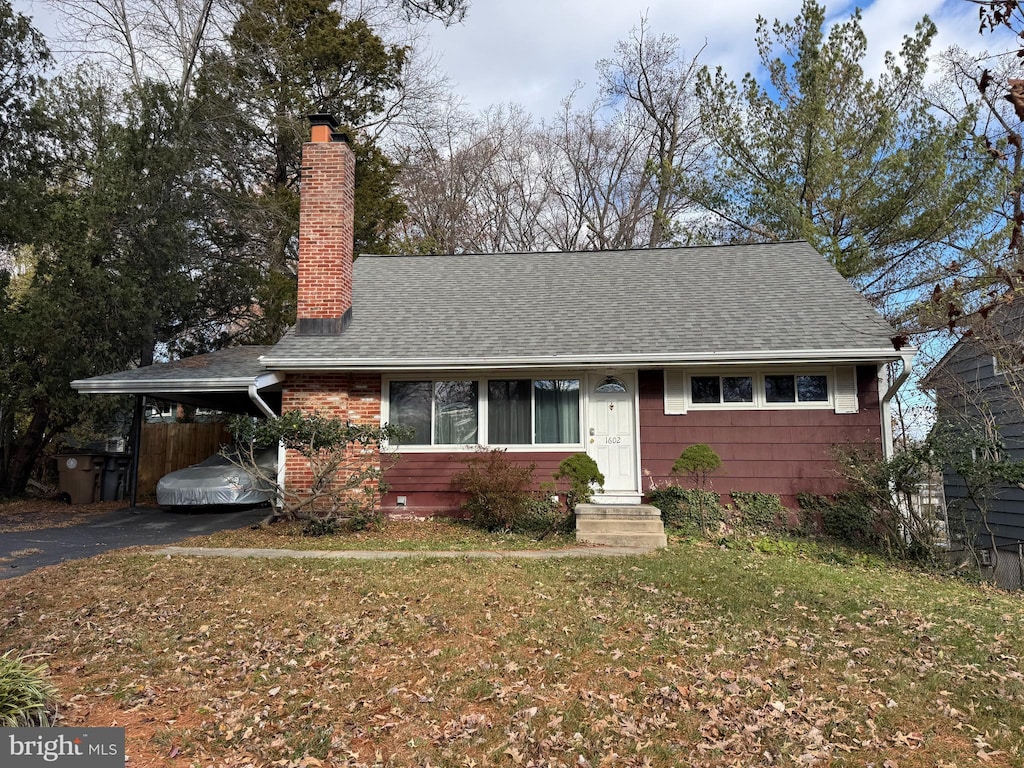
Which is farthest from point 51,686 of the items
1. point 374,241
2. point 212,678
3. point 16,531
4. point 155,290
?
point 374,241

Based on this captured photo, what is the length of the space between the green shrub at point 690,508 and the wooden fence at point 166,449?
1059 cm

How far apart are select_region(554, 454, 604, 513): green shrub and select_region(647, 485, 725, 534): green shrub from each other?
1016 mm

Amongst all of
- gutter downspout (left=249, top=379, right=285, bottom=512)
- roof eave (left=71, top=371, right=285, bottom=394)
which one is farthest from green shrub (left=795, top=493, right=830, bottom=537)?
roof eave (left=71, top=371, right=285, bottom=394)

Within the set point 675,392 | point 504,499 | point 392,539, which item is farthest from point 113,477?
point 675,392

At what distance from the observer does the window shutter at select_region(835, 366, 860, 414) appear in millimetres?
9391

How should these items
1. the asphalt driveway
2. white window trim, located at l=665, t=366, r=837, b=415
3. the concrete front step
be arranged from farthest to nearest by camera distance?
1. white window trim, located at l=665, t=366, r=837, b=415
2. the concrete front step
3. the asphalt driveway

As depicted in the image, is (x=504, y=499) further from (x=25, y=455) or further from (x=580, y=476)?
(x=25, y=455)

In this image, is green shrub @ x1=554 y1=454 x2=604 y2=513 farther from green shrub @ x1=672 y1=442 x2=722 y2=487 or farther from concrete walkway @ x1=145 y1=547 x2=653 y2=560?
concrete walkway @ x1=145 y1=547 x2=653 y2=560

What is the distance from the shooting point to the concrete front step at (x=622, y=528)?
8.10 meters

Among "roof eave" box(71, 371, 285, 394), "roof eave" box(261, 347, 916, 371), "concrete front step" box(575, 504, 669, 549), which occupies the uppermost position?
"roof eave" box(261, 347, 916, 371)

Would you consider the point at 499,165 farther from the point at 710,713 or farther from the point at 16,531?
the point at 710,713

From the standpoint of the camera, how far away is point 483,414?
398 inches

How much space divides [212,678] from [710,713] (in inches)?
123

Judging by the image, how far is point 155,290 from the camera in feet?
48.5
